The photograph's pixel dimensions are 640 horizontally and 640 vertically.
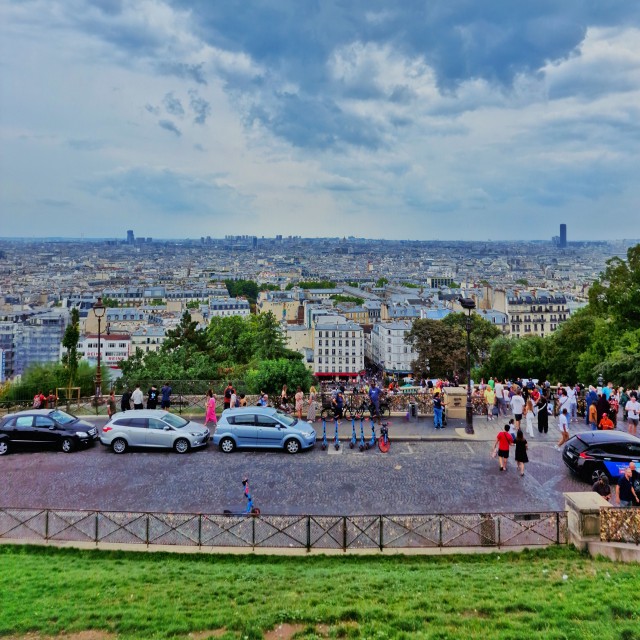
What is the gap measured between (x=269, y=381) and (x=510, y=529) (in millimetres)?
14131

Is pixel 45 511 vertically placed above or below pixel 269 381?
below

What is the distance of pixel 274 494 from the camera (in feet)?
46.6

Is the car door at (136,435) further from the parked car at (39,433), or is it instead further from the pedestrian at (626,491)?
the pedestrian at (626,491)

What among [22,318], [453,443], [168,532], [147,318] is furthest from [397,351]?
[168,532]

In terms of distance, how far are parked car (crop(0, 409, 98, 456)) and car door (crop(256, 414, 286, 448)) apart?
16.8 ft

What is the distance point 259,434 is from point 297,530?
586 centimetres

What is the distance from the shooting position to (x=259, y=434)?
1745 cm

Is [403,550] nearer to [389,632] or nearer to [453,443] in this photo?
[389,632]

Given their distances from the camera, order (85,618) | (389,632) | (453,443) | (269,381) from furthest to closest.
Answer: (269,381) → (453,443) → (85,618) → (389,632)

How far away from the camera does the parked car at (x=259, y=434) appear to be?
1745cm

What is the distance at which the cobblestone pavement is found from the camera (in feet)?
44.5

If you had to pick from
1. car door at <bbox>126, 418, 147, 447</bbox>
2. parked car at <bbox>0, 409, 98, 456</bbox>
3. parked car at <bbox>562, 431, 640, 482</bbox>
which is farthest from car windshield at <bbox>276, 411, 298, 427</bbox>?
parked car at <bbox>562, 431, 640, 482</bbox>

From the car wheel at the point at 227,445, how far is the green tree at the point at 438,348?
2372 inches

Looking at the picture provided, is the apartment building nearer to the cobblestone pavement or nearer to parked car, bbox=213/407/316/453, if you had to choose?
the cobblestone pavement
